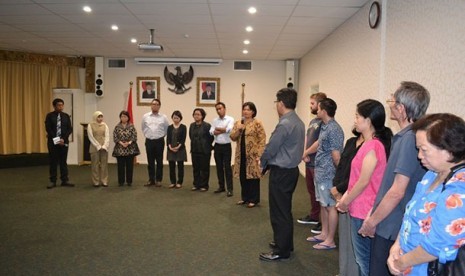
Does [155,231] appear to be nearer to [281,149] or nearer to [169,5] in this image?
[281,149]

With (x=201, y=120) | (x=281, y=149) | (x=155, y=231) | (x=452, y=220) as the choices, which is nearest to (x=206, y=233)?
(x=155, y=231)

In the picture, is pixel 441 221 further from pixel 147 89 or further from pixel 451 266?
→ pixel 147 89

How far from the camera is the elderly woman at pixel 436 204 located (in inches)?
46.4

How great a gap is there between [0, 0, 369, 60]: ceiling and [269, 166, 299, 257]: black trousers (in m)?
2.27

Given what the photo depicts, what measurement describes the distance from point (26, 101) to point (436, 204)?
914cm

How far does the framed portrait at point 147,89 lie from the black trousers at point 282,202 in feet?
21.4

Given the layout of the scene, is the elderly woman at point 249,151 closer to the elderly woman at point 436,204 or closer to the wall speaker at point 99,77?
the elderly woman at point 436,204

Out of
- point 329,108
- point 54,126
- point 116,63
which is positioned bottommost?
point 54,126

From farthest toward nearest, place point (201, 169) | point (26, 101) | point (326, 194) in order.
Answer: point (26, 101) → point (201, 169) → point (326, 194)

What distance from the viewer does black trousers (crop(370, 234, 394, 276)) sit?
1.76 m

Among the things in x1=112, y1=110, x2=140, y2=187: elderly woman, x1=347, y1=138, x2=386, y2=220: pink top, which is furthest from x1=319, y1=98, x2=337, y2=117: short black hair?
x1=112, y1=110, x2=140, y2=187: elderly woman

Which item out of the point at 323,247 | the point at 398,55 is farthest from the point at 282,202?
the point at 398,55

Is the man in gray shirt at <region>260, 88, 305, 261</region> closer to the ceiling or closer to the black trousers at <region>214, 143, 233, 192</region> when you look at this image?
the ceiling

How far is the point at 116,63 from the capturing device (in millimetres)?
8992
